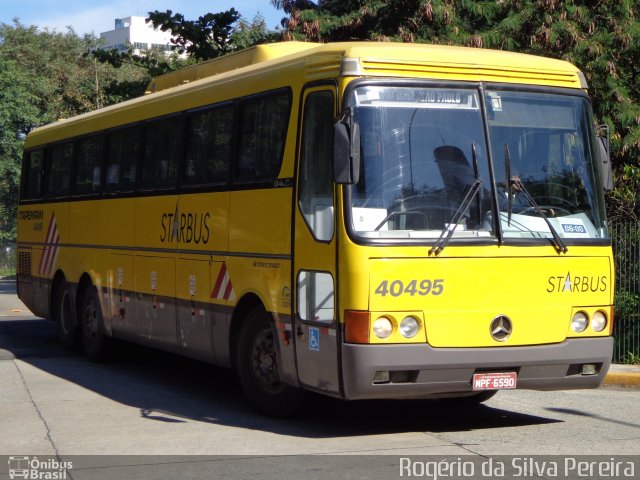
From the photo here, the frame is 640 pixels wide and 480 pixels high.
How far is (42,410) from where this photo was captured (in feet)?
36.0

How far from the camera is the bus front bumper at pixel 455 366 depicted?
8789 millimetres

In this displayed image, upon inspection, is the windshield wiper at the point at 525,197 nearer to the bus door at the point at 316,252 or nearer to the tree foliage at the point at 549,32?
the bus door at the point at 316,252

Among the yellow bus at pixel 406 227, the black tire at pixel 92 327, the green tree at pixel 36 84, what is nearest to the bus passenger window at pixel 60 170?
the black tire at pixel 92 327

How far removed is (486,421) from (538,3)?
11613 mm

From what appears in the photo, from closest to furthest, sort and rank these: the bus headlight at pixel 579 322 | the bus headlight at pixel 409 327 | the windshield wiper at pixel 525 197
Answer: the bus headlight at pixel 409 327 → the windshield wiper at pixel 525 197 → the bus headlight at pixel 579 322

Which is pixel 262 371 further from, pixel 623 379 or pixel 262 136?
pixel 623 379

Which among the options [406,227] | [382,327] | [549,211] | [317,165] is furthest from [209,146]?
[549,211]

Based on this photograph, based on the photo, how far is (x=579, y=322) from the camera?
9.64 metres

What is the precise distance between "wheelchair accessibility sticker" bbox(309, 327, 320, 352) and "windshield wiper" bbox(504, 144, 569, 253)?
188 centimetres

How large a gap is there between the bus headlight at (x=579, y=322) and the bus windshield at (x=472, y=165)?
697 millimetres

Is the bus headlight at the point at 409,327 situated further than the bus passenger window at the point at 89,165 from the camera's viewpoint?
No

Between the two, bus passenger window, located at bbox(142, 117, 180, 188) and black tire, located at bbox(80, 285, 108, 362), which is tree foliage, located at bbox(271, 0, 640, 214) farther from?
black tire, located at bbox(80, 285, 108, 362)

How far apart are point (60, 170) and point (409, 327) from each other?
9696mm

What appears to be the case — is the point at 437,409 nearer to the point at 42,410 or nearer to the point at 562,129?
the point at 562,129
